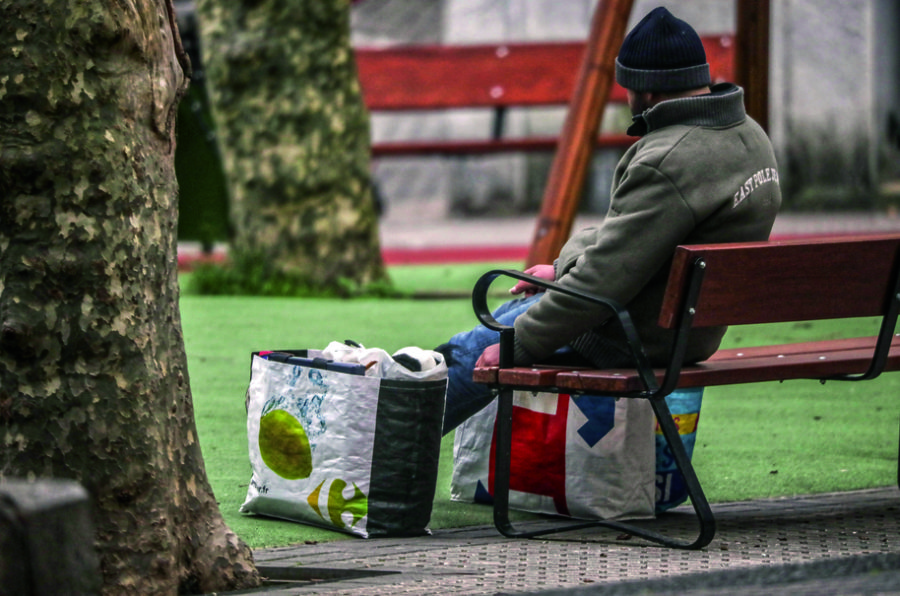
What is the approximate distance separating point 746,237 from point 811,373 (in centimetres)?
45

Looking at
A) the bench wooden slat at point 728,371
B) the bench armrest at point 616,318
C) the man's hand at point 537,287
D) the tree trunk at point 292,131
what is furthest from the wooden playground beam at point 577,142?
the bench armrest at point 616,318

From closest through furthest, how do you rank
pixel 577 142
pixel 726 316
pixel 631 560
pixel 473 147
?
pixel 631 560 → pixel 726 316 → pixel 577 142 → pixel 473 147

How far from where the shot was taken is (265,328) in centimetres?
838

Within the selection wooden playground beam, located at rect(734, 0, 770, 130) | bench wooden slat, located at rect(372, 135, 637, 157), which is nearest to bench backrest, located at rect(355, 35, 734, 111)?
bench wooden slat, located at rect(372, 135, 637, 157)

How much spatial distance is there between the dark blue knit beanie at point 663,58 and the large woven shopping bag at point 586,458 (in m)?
0.87

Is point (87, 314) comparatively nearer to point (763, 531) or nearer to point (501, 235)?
point (763, 531)

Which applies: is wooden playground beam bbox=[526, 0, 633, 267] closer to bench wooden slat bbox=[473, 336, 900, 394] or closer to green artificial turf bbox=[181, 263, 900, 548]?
green artificial turf bbox=[181, 263, 900, 548]

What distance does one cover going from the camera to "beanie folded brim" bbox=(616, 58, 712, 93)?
399 cm

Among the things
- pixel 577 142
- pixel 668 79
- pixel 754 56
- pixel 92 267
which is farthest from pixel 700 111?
pixel 577 142

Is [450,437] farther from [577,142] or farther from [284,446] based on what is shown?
[577,142]

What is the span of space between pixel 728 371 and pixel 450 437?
189 centimetres

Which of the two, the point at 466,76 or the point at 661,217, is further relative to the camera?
the point at 466,76

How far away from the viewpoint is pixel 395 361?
4.16 m

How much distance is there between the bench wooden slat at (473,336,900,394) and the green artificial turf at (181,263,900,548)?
21.3 inches
